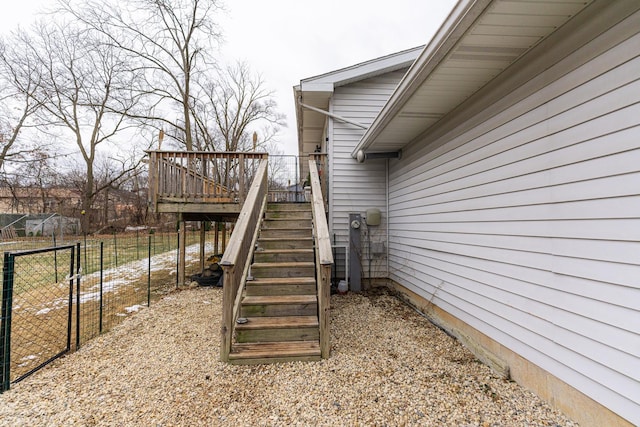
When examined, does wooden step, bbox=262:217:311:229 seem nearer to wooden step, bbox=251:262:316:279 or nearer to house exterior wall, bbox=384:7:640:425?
wooden step, bbox=251:262:316:279

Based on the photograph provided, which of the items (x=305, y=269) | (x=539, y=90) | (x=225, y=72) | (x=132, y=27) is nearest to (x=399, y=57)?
(x=539, y=90)

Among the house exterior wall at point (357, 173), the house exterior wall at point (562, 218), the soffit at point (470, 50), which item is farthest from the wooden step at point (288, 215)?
the house exterior wall at point (562, 218)

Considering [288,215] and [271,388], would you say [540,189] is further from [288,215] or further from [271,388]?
[288,215]

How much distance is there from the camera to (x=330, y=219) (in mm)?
5930

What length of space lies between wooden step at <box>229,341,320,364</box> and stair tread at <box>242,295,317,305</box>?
46 cm

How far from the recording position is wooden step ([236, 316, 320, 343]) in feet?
9.82

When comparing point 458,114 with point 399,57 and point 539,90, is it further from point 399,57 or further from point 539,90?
point 399,57

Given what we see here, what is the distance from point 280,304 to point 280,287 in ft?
0.94

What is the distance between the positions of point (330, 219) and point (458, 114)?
3214 millimetres

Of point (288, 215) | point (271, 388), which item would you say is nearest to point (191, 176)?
point (288, 215)

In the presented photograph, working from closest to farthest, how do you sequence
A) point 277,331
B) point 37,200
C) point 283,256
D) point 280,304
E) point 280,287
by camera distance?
point 277,331
point 280,304
point 280,287
point 283,256
point 37,200

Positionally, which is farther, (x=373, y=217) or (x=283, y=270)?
(x=373, y=217)

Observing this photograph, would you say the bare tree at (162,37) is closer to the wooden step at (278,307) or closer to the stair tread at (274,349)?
the wooden step at (278,307)

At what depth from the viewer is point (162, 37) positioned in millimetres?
12570
